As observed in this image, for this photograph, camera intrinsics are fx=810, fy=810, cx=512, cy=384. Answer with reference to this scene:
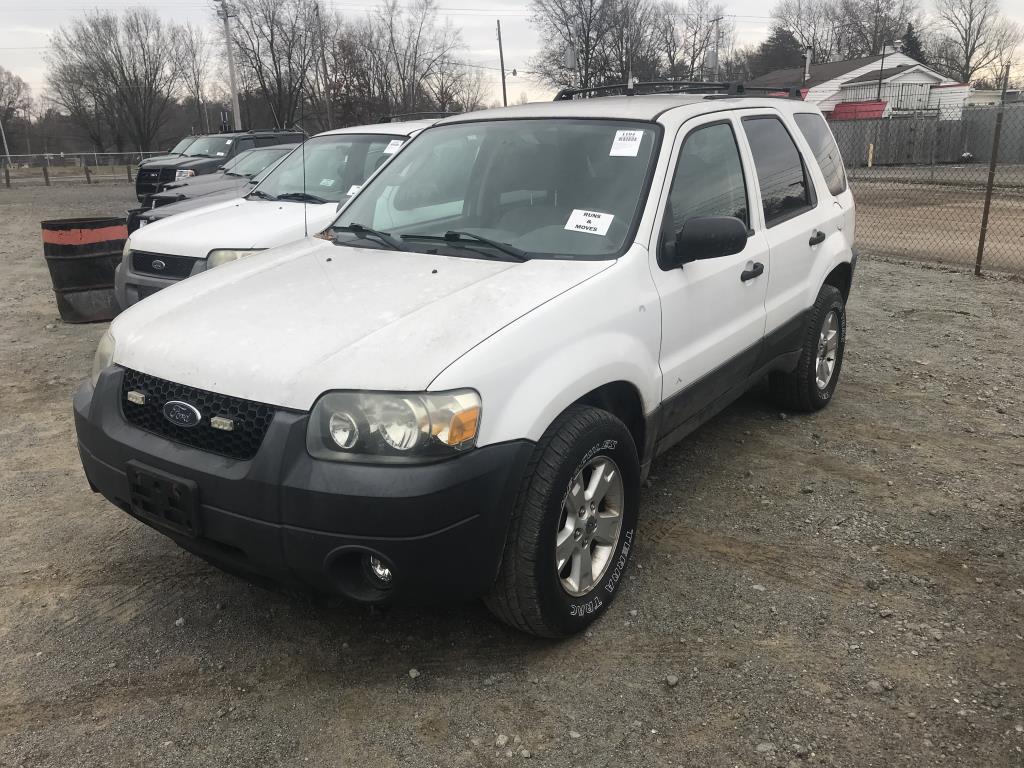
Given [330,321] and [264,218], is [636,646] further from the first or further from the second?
[264,218]

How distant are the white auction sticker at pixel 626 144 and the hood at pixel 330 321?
64cm

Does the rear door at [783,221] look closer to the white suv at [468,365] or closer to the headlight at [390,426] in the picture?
the white suv at [468,365]

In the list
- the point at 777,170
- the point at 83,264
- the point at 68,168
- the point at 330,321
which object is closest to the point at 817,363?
the point at 777,170

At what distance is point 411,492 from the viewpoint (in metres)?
2.28

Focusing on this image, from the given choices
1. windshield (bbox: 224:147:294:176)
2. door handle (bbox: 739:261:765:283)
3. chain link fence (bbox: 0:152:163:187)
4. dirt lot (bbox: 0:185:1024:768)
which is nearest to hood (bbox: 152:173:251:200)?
windshield (bbox: 224:147:294:176)

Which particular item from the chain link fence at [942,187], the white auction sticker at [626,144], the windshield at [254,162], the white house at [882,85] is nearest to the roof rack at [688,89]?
the white auction sticker at [626,144]

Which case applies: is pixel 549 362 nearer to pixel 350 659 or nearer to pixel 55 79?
pixel 350 659

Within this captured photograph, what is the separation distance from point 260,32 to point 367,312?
160ft

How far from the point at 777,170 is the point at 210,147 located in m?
14.6

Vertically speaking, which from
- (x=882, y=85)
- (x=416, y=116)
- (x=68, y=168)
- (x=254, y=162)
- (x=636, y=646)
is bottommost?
(x=636, y=646)

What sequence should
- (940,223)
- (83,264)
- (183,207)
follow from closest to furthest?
(83,264) → (183,207) → (940,223)

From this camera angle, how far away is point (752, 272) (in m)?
3.88

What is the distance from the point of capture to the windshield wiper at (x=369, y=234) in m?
3.46

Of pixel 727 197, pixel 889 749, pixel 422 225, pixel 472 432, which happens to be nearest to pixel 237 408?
pixel 472 432
